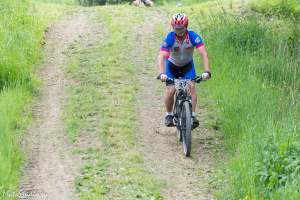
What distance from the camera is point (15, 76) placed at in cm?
1191

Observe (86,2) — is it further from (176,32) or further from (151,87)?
(176,32)

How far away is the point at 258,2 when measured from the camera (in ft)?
62.1

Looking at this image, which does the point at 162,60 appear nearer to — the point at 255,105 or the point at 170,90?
the point at 170,90

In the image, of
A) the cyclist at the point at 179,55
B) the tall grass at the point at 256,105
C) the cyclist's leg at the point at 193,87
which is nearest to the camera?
the tall grass at the point at 256,105

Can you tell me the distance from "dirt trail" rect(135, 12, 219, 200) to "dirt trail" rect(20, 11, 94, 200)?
1.22m

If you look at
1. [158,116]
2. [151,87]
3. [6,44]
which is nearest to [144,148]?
[158,116]

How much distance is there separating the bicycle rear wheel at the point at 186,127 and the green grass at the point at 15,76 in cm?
239

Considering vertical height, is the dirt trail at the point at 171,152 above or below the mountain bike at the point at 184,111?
below

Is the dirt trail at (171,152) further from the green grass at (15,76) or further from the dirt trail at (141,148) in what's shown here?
the green grass at (15,76)

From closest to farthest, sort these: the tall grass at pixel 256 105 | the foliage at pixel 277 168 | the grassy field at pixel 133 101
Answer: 1. the foliage at pixel 277 168
2. the tall grass at pixel 256 105
3. the grassy field at pixel 133 101

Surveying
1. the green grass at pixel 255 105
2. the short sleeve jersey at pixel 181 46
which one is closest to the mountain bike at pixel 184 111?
the short sleeve jersey at pixel 181 46

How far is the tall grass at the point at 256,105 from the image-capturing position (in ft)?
22.9

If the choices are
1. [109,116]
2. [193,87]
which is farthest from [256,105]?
[109,116]

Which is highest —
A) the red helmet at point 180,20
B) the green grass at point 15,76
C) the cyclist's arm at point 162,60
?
the red helmet at point 180,20
